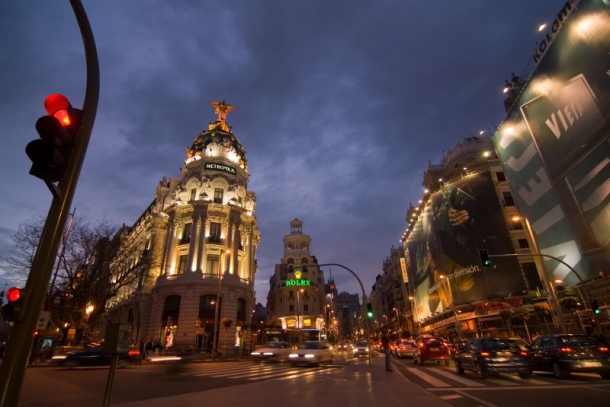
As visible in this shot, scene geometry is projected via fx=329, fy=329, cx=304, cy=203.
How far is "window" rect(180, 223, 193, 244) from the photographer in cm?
4609

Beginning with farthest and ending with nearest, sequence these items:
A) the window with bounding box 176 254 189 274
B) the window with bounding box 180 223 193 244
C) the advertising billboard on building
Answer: the window with bounding box 180 223 193 244
the window with bounding box 176 254 189 274
the advertising billboard on building

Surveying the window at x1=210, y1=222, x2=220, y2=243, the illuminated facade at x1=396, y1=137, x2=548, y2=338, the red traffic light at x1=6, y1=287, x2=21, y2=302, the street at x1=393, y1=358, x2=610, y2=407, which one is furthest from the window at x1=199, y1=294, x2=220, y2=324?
the red traffic light at x1=6, y1=287, x2=21, y2=302

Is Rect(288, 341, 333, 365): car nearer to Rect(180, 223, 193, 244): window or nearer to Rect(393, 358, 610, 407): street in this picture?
Rect(393, 358, 610, 407): street

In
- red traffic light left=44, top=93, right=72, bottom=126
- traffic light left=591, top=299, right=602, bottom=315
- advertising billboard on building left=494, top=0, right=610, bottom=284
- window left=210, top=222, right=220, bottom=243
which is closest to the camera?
red traffic light left=44, top=93, right=72, bottom=126

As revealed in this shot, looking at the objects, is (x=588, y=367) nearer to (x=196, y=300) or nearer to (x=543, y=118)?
(x=543, y=118)

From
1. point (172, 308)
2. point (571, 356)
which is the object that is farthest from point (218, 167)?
point (571, 356)

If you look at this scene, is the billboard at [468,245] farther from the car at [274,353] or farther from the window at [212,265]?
the window at [212,265]

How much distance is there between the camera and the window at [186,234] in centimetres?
4609

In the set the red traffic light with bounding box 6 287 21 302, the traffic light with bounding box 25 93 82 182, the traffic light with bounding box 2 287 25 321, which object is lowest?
the traffic light with bounding box 2 287 25 321

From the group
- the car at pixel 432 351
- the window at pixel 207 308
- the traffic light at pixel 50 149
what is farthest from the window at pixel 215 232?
the traffic light at pixel 50 149

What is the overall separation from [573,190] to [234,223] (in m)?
38.8

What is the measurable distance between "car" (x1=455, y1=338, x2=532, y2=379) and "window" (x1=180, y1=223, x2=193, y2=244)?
39.7 metres

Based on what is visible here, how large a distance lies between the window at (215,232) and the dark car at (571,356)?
3942 cm

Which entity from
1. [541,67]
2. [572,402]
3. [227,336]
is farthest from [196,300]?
[541,67]
